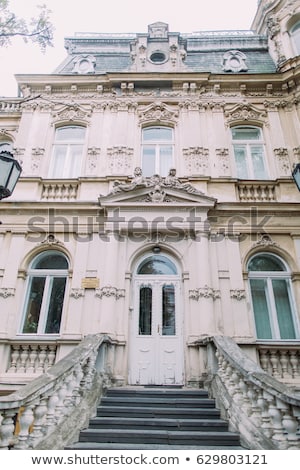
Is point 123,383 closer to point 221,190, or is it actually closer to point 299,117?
point 221,190

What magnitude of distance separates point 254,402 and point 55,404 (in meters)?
2.87

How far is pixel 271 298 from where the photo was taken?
25.9 ft

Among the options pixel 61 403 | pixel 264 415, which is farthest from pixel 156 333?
pixel 264 415

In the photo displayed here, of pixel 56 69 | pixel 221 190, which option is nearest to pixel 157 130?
pixel 221 190

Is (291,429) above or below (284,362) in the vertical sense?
below

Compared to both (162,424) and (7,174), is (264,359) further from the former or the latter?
(7,174)

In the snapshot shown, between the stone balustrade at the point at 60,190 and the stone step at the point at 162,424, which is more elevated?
the stone balustrade at the point at 60,190

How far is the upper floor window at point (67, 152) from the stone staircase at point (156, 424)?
6.49 m

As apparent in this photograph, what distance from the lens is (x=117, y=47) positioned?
13422 millimetres

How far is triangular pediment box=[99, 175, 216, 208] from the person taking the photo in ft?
27.7

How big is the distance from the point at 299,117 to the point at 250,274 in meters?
5.59

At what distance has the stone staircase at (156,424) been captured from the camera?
445cm

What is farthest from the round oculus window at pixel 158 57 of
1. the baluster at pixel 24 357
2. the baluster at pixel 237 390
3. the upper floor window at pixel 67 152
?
the baluster at pixel 237 390

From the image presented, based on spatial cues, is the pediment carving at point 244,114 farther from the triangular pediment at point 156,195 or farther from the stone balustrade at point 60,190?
the stone balustrade at point 60,190
